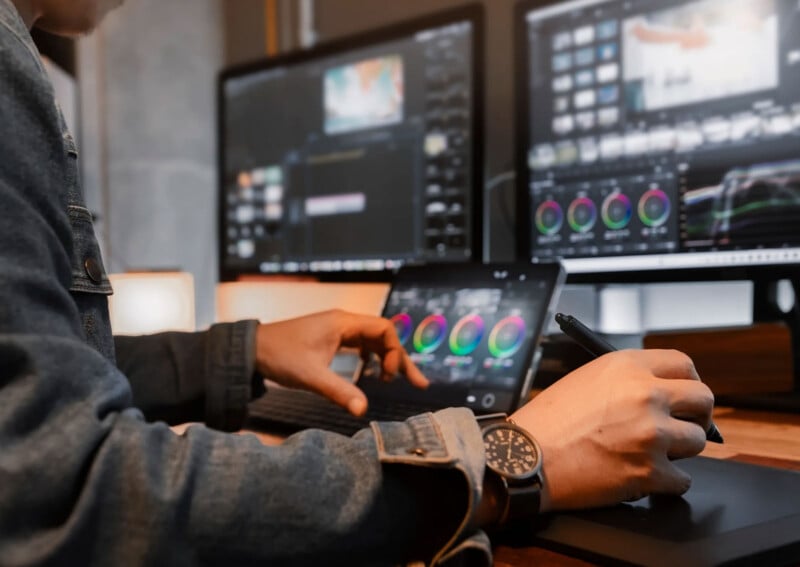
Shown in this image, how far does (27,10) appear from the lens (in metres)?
0.65

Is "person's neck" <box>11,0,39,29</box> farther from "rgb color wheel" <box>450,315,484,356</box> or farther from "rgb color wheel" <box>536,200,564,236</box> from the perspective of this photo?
"rgb color wheel" <box>536,200,564,236</box>

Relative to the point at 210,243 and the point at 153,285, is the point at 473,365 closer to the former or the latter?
the point at 153,285

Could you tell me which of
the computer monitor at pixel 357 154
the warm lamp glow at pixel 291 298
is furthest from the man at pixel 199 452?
the warm lamp glow at pixel 291 298

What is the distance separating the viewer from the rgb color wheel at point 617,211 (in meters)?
1.00

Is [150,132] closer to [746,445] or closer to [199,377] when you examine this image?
[199,377]

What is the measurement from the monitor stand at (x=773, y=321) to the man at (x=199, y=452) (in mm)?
360

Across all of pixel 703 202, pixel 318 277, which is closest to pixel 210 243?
pixel 318 277

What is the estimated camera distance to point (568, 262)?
3.48 feet

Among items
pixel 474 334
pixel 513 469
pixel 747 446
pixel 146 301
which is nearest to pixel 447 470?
pixel 513 469

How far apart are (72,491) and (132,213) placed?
5.29 ft

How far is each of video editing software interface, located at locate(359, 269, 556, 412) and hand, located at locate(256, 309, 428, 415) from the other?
Result: 31 millimetres

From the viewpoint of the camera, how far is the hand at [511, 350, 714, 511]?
1.62ft

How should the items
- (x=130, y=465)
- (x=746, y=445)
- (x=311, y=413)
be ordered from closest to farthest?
(x=130, y=465)
(x=746, y=445)
(x=311, y=413)

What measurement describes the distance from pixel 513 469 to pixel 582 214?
0.63 m
